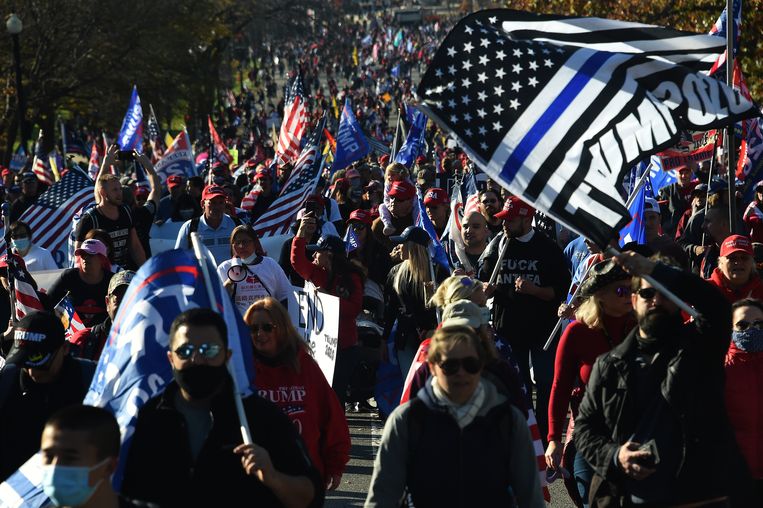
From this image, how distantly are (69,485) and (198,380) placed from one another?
65cm

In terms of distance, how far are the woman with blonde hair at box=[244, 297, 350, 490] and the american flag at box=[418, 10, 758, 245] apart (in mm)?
1169

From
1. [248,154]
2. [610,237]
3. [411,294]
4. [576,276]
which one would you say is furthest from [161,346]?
[248,154]

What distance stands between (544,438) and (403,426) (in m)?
4.27

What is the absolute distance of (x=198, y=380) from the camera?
435 cm

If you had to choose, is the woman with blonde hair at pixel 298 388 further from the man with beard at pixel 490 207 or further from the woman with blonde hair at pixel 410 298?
the man with beard at pixel 490 207

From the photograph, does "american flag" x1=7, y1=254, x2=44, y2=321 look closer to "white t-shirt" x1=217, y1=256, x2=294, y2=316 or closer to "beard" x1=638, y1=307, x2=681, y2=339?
"white t-shirt" x1=217, y1=256, x2=294, y2=316

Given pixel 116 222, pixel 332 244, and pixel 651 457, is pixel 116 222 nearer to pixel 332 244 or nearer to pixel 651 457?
pixel 332 244

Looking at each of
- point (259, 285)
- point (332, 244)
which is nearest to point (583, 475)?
point (259, 285)

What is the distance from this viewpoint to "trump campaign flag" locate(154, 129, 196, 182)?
19703 millimetres

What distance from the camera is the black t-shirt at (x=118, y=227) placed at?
35.1 ft

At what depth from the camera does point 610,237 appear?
545 centimetres

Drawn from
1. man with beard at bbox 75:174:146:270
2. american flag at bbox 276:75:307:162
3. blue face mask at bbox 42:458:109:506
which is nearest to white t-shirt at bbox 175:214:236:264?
man with beard at bbox 75:174:146:270

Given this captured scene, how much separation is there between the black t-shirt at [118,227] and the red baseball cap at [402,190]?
7.38 ft

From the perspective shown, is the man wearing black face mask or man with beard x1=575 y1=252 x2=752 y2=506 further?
man with beard x1=575 y1=252 x2=752 y2=506
